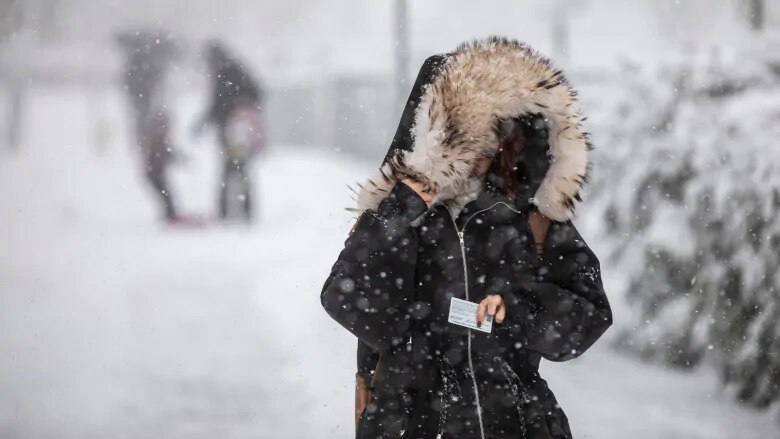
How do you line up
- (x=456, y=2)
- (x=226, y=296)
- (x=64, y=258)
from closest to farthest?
(x=226, y=296) < (x=64, y=258) < (x=456, y=2)

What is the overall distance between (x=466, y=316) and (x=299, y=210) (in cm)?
653

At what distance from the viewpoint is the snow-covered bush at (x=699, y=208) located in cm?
424

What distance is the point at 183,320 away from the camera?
6074 mm

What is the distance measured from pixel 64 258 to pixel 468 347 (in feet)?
19.1

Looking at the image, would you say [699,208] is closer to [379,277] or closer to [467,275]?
[467,275]

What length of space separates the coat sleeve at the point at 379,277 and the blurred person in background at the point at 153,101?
20.7 feet

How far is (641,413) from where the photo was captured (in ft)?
15.0

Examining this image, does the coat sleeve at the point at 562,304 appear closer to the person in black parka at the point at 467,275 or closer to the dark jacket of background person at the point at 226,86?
the person in black parka at the point at 467,275

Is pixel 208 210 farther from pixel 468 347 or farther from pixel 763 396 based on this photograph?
pixel 468 347

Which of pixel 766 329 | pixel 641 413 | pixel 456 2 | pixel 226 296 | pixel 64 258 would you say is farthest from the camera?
pixel 456 2

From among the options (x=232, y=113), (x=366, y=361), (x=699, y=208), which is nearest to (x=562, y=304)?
(x=366, y=361)

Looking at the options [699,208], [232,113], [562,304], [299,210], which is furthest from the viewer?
[299,210]

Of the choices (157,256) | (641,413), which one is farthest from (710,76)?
(157,256)

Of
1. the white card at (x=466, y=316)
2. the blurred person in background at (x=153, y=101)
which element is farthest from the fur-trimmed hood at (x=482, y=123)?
the blurred person in background at (x=153, y=101)
